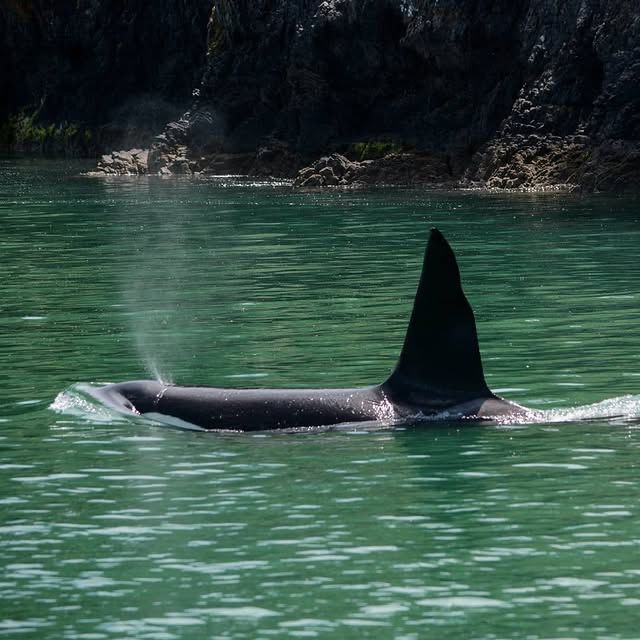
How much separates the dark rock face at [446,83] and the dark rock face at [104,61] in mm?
10688

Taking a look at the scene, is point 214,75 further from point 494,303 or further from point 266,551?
point 266,551

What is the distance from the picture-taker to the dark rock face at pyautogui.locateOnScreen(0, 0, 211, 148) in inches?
3268

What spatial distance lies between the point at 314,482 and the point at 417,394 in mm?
2242

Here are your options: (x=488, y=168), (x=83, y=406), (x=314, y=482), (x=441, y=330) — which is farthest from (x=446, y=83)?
(x=314, y=482)

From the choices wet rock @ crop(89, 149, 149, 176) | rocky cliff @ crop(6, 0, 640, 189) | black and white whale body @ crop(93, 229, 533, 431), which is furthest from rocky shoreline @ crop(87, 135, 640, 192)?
black and white whale body @ crop(93, 229, 533, 431)

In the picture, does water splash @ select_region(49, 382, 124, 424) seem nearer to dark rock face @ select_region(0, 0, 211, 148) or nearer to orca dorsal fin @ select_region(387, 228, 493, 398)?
orca dorsal fin @ select_region(387, 228, 493, 398)

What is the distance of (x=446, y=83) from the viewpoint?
60.8 m

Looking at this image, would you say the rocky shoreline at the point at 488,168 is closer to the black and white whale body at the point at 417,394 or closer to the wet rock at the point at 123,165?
the wet rock at the point at 123,165

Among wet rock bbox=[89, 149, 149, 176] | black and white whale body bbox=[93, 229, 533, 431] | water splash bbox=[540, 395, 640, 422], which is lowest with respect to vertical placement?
wet rock bbox=[89, 149, 149, 176]

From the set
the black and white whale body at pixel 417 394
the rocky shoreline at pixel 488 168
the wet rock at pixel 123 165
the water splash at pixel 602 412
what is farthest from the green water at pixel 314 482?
the wet rock at pixel 123 165

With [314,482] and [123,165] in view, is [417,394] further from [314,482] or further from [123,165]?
[123,165]

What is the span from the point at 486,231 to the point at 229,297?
41.0 feet

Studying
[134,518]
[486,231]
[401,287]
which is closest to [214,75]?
[486,231]

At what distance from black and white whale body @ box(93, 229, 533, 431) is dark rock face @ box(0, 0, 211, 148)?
64.9m
